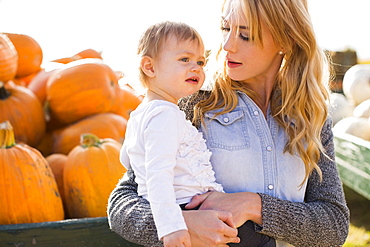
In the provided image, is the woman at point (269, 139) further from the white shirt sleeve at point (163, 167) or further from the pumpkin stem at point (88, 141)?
the pumpkin stem at point (88, 141)

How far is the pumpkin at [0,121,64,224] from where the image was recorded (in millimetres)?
2379

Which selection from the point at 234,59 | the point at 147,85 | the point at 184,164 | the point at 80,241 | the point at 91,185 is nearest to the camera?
the point at 184,164

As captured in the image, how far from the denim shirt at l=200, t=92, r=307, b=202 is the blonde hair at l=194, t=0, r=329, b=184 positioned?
0.04 meters

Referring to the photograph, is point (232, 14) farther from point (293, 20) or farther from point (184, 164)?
point (184, 164)

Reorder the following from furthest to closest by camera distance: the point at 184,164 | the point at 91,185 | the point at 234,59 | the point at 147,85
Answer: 1. the point at 91,185
2. the point at 234,59
3. the point at 147,85
4. the point at 184,164

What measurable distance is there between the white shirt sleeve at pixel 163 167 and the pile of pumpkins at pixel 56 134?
1.14 metres

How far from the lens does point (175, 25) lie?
5.07 ft

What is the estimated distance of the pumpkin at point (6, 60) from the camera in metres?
2.88

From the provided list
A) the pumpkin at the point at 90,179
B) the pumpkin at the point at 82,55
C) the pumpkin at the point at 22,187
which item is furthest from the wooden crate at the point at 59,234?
the pumpkin at the point at 82,55

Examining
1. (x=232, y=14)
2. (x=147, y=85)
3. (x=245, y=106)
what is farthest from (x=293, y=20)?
(x=147, y=85)

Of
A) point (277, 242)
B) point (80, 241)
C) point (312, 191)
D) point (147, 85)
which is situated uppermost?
point (147, 85)

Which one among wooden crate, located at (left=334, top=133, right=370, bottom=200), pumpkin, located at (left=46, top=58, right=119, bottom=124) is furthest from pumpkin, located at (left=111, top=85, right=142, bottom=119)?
wooden crate, located at (left=334, top=133, right=370, bottom=200)

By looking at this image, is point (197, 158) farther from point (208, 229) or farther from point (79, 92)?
point (79, 92)

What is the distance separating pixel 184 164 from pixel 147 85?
1.01ft
